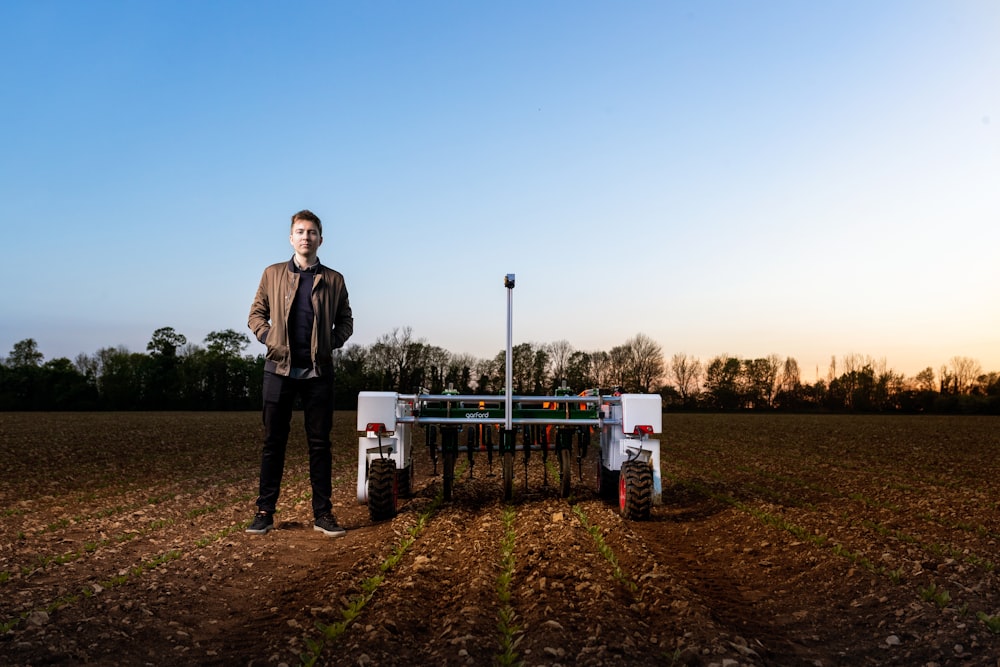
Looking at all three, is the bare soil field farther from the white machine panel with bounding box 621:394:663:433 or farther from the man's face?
the man's face

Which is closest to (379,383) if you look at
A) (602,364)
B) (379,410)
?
(602,364)

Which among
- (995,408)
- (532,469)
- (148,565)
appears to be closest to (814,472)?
(532,469)

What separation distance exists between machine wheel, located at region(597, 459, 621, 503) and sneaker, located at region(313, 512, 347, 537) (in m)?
3.96

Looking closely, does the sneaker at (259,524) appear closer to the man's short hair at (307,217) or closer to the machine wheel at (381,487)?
the machine wheel at (381,487)

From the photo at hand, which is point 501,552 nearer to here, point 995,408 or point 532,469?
point 532,469

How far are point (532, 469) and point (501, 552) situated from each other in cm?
917

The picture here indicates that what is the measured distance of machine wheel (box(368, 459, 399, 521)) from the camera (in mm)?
8008

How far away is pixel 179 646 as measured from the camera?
4223 mm

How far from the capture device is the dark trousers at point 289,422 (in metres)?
6.83

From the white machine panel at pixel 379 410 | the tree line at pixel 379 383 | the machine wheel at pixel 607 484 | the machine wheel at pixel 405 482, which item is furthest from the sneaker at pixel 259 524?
the tree line at pixel 379 383

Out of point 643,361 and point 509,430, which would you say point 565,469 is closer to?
point 509,430

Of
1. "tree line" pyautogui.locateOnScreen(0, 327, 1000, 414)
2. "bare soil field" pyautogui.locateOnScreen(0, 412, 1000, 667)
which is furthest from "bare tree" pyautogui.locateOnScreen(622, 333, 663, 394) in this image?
"bare soil field" pyautogui.locateOnScreen(0, 412, 1000, 667)

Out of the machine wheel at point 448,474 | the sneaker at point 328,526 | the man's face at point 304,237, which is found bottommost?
the sneaker at point 328,526

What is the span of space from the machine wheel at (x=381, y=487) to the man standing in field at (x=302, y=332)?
993 mm
